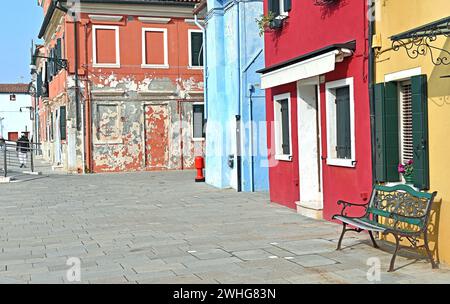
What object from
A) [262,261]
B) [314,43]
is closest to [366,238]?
[262,261]

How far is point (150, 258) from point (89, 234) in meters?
2.54

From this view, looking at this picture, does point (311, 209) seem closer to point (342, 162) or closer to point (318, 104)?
point (342, 162)

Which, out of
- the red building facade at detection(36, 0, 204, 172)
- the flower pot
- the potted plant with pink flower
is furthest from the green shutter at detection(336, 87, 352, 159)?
the red building facade at detection(36, 0, 204, 172)

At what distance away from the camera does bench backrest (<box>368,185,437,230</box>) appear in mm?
6672

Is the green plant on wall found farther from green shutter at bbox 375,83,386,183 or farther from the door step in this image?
green shutter at bbox 375,83,386,183

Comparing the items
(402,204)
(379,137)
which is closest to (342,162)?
(379,137)

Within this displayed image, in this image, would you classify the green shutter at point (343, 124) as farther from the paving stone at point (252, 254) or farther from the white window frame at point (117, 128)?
the white window frame at point (117, 128)

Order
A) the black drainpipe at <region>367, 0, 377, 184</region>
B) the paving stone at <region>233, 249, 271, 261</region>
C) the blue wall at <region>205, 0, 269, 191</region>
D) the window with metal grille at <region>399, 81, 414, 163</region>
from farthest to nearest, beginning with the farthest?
the blue wall at <region>205, 0, 269, 191</region> < the black drainpipe at <region>367, 0, 377, 184</region> < the window with metal grille at <region>399, 81, 414, 163</region> < the paving stone at <region>233, 249, 271, 261</region>

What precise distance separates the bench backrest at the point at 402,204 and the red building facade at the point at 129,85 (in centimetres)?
1832

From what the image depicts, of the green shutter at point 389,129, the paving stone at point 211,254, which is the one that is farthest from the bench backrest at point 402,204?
the paving stone at point 211,254

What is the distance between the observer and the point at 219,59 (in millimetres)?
17594

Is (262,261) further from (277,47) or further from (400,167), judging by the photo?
(277,47)

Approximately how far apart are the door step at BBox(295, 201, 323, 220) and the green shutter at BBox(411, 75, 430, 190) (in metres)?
3.49

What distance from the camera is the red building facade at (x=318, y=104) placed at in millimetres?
9109
